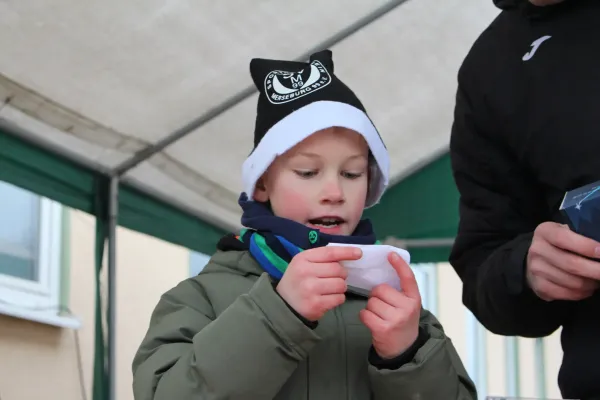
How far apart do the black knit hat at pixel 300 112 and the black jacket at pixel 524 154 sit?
4.9 inches

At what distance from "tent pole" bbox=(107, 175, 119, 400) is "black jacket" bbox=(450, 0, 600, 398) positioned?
3.81 ft

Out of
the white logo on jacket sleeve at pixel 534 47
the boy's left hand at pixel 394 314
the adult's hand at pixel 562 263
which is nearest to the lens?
the adult's hand at pixel 562 263

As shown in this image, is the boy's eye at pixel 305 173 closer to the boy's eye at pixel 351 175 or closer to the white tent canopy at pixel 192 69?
the boy's eye at pixel 351 175

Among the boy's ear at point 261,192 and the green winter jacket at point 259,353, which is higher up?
the boy's ear at point 261,192

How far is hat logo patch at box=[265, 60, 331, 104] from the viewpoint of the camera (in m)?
1.12

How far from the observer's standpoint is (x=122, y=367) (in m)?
2.48

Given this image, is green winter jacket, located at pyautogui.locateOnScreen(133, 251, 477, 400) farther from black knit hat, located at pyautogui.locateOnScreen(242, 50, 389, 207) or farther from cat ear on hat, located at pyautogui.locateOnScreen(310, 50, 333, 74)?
cat ear on hat, located at pyautogui.locateOnScreen(310, 50, 333, 74)

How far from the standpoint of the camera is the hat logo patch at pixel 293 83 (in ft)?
3.66

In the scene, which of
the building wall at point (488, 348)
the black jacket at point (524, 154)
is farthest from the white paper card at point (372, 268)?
the building wall at point (488, 348)

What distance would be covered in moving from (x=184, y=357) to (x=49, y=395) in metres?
1.40

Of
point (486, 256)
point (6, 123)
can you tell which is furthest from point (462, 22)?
point (486, 256)

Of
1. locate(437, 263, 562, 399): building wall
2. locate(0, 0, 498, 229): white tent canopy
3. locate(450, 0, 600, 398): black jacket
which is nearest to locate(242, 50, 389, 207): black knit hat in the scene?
locate(450, 0, 600, 398): black jacket

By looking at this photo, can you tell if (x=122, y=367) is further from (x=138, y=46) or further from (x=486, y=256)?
(x=486, y=256)

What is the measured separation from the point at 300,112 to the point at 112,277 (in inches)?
48.0
